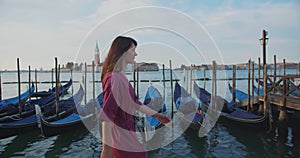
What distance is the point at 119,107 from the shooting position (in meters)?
1.16

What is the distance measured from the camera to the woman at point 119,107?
1.15m

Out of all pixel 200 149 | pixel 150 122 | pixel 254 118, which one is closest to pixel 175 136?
pixel 200 149

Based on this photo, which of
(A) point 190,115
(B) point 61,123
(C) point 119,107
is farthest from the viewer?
(A) point 190,115

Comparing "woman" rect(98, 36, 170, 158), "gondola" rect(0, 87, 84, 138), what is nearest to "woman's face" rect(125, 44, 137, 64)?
"woman" rect(98, 36, 170, 158)

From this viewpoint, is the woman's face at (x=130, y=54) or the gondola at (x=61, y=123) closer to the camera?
the woman's face at (x=130, y=54)

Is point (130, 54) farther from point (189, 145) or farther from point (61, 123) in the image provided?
point (61, 123)

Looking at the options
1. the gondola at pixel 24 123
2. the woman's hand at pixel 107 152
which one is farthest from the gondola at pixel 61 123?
the woman's hand at pixel 107 152

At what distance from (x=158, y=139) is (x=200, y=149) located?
0.98 meters

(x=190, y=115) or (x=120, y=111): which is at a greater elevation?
(x=120, y=111)

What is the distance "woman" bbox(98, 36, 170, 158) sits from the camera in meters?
1.15

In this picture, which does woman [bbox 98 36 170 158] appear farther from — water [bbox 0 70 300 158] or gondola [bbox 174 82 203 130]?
gondola [bbox 174 82 203 130]

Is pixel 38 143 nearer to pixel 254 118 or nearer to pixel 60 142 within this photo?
pixel 60 142

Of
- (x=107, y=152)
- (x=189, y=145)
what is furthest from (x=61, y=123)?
(x=107, y=152)

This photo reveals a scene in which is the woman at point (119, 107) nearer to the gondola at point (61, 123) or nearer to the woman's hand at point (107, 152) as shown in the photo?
the woman's hand at point (107, 152)
